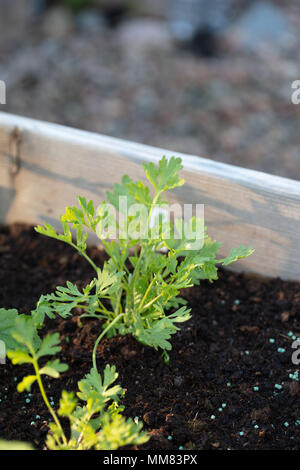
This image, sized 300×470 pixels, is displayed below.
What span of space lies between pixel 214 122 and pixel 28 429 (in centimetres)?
250

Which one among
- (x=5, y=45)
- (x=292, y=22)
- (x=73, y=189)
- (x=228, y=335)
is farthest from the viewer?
(x=292, y=22)

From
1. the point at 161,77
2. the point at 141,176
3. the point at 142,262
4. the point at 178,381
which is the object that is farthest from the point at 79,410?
the point at 161,77

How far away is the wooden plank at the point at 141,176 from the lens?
→ 1.68 metres

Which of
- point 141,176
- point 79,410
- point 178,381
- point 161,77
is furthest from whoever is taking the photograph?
point 161,77

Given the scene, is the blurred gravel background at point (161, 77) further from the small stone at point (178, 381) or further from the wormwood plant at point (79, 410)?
the wormwood plant at point (79, 410)

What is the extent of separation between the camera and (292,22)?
15.2 feet

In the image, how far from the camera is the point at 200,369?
1503 millimetres

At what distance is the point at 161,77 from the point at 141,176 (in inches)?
90.8

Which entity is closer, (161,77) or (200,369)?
(200,369)

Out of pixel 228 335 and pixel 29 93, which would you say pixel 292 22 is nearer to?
pixel 29 93

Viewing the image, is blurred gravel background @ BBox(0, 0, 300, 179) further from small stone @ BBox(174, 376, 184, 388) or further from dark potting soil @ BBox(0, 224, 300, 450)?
small stone @ BBox(174, 376, 184, 388)

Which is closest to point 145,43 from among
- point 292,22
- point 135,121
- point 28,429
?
point 135,121

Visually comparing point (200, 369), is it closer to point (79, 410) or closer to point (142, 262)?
point (142, 262)

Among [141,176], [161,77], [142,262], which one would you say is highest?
[161,77]
